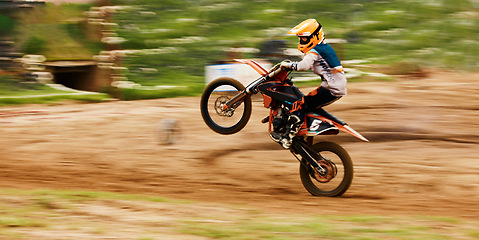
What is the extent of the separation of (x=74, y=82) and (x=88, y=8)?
2609 mm

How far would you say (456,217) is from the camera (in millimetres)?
6277

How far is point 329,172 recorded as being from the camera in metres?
7.35

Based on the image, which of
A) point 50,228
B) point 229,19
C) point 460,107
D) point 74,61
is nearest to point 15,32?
point 74,61

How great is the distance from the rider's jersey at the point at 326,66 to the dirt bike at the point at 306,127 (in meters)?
0.34

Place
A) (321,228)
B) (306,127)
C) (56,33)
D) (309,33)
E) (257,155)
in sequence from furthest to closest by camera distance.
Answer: (56,33) < (257,155) < (306,127) < (309,33) < (321,228)

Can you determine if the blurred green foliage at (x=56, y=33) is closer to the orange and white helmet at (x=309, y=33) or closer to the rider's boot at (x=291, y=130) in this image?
the rider's boot at (x=291, y=130)

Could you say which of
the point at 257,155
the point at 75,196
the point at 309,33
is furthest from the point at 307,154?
the point at 75,196

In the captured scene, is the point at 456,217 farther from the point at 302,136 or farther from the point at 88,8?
the point at 88,8

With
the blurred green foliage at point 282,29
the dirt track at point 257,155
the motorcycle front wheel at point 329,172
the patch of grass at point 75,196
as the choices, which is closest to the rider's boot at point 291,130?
the motorcycle front wheel at point 329,172

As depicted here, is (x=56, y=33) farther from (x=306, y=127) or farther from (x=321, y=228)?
(x=321, y=228)

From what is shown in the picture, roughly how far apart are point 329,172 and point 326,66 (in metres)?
1.31

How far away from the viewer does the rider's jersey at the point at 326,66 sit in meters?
7.15

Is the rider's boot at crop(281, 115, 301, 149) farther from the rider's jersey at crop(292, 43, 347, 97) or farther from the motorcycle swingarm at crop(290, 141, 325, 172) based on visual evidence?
the rider's jersey at crop(292, 43, 347, 97)

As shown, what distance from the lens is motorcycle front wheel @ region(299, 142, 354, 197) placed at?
7223 mm
